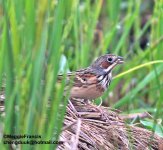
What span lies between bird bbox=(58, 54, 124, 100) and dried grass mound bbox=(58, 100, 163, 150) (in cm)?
11

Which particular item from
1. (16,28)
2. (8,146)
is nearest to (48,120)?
(8,146)

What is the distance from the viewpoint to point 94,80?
15.0 ft

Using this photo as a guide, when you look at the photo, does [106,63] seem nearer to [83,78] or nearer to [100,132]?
[83,78]

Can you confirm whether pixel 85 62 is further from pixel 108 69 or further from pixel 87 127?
pixel 87 127

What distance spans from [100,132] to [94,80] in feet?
A: 2.39

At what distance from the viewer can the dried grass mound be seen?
12.1 feet

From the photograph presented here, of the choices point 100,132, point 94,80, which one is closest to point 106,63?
point 94,80

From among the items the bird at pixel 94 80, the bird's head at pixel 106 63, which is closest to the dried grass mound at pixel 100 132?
the bird at pixel 94 80

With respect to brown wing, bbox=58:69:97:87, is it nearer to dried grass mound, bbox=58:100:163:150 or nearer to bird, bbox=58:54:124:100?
bird, bbox=58:54:124:100

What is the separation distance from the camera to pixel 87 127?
3875 millimetres

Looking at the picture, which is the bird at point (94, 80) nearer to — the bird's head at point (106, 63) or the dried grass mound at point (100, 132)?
the bird's head at point (106, 63)

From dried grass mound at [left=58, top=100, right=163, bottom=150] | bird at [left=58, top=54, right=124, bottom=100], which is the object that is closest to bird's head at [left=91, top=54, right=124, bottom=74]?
bird at [left=58, top=54, right=124, bottom=100]

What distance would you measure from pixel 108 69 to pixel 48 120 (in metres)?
1.78

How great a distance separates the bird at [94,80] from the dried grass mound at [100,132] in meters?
0.11
